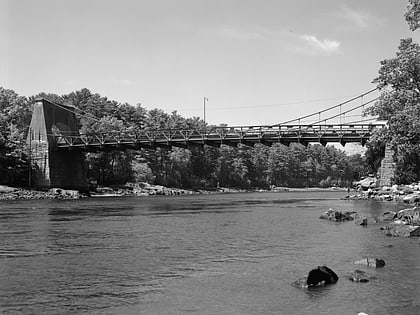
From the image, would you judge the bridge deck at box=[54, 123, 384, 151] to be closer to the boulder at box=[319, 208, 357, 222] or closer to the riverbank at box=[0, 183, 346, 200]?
the riverbank at box=[0, 183, 346, 200]

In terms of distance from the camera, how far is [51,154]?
8338 cm

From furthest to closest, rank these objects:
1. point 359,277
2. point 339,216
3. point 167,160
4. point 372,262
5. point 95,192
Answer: point 167,160 → point 95,192 → point 339,216 → point 372,262 → point 359,277

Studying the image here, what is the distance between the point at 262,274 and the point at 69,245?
35.2ft

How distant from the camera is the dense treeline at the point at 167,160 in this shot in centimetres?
9406

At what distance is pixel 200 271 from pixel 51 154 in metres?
72.6

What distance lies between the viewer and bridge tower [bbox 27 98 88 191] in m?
81.7

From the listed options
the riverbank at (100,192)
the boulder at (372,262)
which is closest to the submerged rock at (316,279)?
the boulder at (372,262)

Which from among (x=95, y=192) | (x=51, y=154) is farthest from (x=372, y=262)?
(x=95, y=192)

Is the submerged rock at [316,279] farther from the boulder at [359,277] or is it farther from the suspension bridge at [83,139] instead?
the suspension bridge at [83,139]

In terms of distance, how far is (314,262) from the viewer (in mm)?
17422

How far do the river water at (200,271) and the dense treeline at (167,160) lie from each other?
Result: 6071 centimetres

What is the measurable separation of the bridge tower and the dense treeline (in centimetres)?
231

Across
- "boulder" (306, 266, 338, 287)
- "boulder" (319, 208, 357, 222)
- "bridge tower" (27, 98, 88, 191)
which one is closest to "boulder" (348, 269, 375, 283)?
"boulder" (306, 266, 338, 287)

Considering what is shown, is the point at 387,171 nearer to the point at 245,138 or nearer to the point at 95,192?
the point at 245,138
